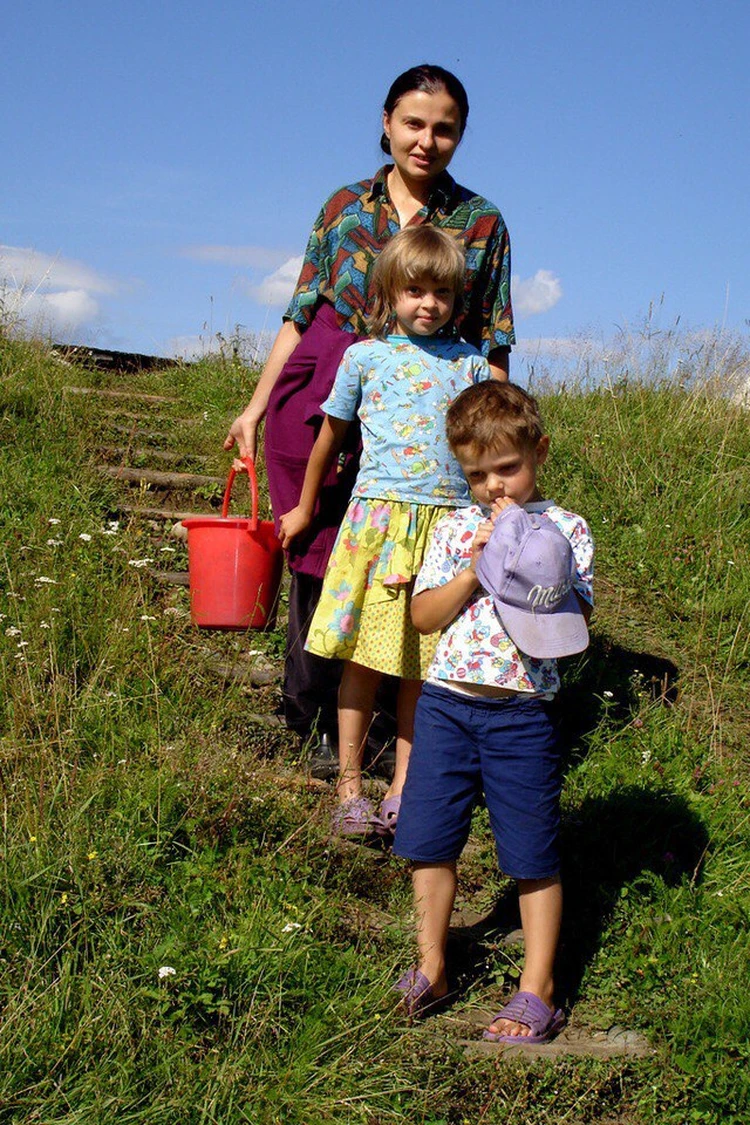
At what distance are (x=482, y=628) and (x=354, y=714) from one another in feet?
2.98

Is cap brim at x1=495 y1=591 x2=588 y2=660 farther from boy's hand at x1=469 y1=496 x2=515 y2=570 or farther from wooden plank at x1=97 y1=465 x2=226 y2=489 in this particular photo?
wooden plank at x1=97 y1=465 x2=226 y2=489

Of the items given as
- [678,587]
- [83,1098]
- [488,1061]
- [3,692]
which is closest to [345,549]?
[3,692]

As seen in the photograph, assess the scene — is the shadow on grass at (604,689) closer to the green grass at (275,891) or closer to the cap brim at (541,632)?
the green grass at (275,891)

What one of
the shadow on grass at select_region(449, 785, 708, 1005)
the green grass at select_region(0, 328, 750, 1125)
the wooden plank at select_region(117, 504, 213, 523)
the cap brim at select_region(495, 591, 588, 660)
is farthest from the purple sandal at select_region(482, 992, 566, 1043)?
the wooden plank at select_region(117, 504, 213, 523)

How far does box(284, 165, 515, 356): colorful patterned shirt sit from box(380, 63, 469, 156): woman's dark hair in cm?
24

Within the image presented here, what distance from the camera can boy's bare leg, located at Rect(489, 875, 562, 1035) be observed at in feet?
9.84

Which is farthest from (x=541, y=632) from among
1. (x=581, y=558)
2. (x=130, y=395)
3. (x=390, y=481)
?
(x=130, y=395)

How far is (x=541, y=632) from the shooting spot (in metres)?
2.90

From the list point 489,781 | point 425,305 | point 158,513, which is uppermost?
point 425,305

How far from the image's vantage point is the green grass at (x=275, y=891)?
2.47 meters

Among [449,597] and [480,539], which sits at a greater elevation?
[480,539]

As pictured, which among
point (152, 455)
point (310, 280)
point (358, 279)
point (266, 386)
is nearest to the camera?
point (358, 279)

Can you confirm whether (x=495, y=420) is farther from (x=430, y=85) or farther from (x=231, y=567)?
(x=231, y=567)

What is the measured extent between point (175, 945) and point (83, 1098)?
449 mm
